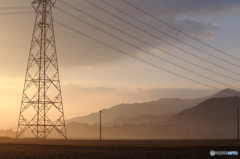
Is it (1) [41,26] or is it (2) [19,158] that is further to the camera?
(1) [41,26]

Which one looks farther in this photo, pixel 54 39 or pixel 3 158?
pixel 54 39

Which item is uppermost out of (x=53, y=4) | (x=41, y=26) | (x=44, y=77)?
(x=53, y=4)

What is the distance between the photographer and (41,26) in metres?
77.4

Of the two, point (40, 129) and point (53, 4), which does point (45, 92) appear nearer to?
point (40, 129)

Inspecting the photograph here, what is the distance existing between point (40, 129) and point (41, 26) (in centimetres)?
2433

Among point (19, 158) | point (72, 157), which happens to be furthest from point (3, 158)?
point (72, 157)

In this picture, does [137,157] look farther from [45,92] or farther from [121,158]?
[45,92]

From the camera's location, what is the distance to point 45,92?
243ft

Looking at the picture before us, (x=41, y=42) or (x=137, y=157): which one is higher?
(x=41, y=42)

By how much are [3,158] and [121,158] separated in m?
12.1

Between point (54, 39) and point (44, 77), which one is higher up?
point (54, 39)

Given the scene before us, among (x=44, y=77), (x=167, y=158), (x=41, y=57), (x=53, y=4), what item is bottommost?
(x=167, y=158)

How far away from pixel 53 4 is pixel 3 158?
5007cm

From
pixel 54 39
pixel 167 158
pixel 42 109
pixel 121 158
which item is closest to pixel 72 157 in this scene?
pixel 121 158
